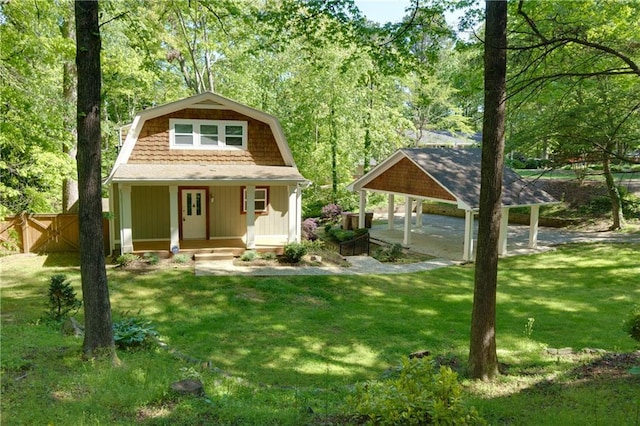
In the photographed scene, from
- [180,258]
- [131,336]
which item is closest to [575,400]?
[131,336]

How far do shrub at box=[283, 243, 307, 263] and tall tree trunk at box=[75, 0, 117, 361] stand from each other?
9.45 metres

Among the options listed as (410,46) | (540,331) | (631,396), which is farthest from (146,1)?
(631,396)

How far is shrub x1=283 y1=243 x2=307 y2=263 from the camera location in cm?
1553

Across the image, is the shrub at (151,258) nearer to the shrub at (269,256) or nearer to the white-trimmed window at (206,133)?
the shrub at (269,256)

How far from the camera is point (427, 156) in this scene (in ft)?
64.4

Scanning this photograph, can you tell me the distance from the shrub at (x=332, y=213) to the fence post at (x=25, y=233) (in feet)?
44.7

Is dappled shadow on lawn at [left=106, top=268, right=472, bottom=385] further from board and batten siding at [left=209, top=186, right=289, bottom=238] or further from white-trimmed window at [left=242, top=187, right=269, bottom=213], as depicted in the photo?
white-trimmed window at [left=242, top=187, right=269, bottom=213]

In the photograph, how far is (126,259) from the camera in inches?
573

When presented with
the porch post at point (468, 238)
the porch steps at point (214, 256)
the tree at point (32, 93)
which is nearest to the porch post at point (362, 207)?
the porch post at point (468, 238)

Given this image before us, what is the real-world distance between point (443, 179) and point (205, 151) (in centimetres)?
894

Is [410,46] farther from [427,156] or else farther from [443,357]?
[427,156]

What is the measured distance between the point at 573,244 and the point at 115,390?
18.9 metres

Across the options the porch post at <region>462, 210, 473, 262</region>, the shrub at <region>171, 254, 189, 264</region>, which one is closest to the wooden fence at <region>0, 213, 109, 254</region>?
the shrub at <region>171, 254, 189, 264</region>

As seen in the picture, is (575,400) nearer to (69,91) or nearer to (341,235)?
(341,235)
